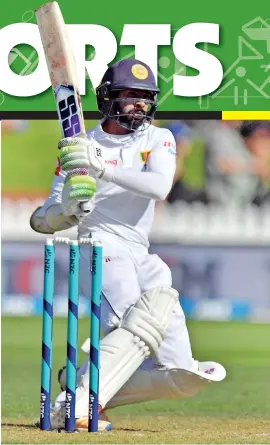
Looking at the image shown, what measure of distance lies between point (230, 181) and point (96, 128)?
2.87ft

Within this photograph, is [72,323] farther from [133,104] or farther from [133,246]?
[133,104]

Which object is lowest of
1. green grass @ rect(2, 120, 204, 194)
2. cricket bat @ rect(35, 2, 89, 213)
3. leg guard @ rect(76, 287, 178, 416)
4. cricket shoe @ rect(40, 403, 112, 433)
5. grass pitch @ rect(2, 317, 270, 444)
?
grass pitch @ rect(2, 317, 270, 444)

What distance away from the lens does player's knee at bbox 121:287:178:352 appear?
504 centimetres

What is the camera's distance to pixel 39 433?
4.80 m

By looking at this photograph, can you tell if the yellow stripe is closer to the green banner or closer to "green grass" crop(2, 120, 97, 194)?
the green banner

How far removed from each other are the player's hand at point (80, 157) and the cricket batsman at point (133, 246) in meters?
0.20

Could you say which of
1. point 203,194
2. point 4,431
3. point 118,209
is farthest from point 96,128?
point 4,431

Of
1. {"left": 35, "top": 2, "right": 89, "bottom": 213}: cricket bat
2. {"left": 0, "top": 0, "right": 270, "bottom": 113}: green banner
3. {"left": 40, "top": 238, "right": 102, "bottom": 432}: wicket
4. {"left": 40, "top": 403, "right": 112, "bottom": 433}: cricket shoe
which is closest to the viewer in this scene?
{"left": 40, "top": 238, "right": 102, "bottom": 432}: wicket

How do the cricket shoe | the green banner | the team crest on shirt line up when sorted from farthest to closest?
1. the green banner
2. the team crest on shirt
3. the cricket shoe

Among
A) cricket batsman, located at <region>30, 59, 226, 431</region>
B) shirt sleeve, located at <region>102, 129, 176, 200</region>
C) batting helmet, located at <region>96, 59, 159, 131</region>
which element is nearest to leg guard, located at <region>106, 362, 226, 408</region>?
cricket batsman, located at <region>30, 59, 226, 431</region>

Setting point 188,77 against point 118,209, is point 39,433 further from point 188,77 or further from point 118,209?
point 188,77

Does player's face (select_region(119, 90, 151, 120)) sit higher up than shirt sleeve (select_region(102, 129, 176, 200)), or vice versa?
player's face (select_region(119, 90, 151, 120))

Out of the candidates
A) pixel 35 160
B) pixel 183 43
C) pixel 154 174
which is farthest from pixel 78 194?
pixel 183 43

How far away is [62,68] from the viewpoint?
4.99m
